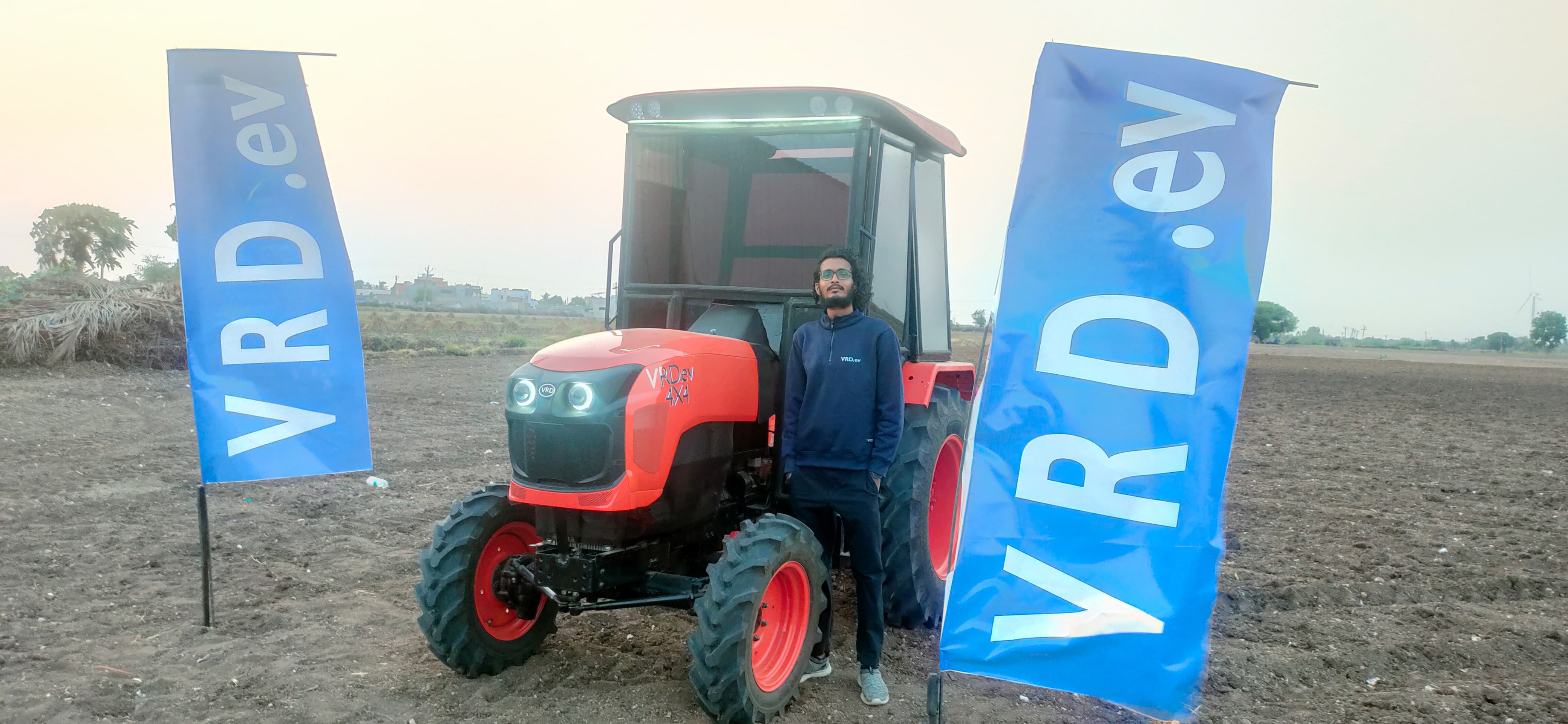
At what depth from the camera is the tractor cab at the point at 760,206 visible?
175 inches

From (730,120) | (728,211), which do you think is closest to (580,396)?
(728,211)

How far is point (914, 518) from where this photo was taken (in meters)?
4.52

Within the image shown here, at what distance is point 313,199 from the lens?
4.59 meters

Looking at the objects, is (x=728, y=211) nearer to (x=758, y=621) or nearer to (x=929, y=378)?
(x=929, y=378)

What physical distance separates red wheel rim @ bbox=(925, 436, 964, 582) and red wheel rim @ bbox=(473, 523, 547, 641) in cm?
219

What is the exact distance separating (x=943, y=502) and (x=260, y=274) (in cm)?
374

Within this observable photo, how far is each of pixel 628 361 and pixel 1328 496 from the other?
726cm

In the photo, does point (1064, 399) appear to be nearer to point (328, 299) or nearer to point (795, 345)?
point (795, 345)

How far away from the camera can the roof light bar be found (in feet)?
14.4

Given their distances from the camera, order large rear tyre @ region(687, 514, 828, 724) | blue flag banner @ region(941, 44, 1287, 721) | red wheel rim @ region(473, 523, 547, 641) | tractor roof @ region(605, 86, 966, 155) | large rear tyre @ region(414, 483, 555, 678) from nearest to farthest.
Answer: blue flag banner @ region(941, 44, 1287, 721) < large rear tyre @ region(687, 514, 828, 724) < large rear tyre @ region(414, 483, 555, 678) < red wheel rim @ region(473, 523, 547, 641) < tractor roof @ region(605, 86, 966, 155)

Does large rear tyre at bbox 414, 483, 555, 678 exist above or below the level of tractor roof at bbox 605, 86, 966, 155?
below

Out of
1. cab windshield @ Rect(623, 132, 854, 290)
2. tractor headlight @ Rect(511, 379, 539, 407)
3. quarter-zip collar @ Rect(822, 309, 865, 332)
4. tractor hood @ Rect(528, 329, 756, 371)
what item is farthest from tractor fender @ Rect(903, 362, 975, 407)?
tractor headlight @ Rect(511, 379, 539, 407)

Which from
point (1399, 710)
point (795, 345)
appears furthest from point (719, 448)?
point (1399, 710)

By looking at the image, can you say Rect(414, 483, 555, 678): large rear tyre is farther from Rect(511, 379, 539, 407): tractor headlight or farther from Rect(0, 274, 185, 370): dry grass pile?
Rect(0, 274, 185, 370): dry grass pile
